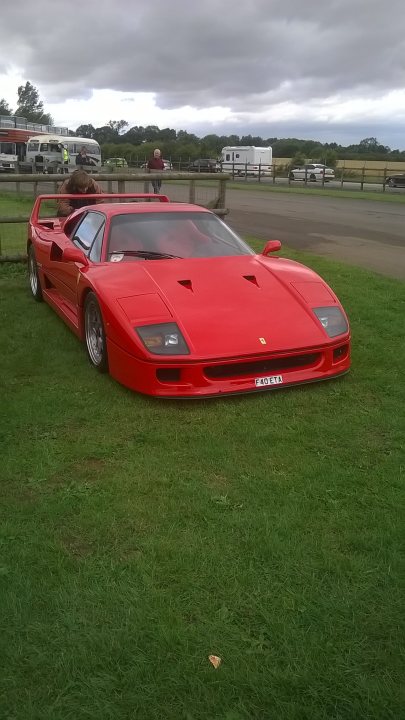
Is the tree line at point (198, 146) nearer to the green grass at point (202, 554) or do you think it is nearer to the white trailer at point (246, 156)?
the white trailer at point (246, 156)

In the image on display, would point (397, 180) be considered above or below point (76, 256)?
above

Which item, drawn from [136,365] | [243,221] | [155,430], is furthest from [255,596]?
[243,221]

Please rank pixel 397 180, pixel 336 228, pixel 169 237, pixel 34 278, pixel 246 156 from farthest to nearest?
pixel 246 156
pixel 397 180
pixel 336 228
pixel 34 278
pixel 169 237

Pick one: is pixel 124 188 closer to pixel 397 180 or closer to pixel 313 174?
pixel 397 180

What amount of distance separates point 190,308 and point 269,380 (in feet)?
2.46

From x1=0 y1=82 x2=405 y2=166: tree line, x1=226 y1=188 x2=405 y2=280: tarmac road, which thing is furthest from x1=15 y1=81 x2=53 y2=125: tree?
x1=226 y1=188 x2=405 y2=280: tarmac road

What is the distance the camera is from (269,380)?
426cm

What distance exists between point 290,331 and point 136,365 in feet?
3.61

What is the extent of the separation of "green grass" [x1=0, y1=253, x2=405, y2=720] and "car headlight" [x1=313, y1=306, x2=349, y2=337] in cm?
43

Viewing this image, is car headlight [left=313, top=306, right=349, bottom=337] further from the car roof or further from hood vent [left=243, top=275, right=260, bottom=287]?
the car roof

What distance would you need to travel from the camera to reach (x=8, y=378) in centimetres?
479

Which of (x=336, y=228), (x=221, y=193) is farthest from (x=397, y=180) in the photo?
(x=221, y=193)

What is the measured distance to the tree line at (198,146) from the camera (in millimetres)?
65188

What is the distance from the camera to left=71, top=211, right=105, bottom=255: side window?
18.1 ft
